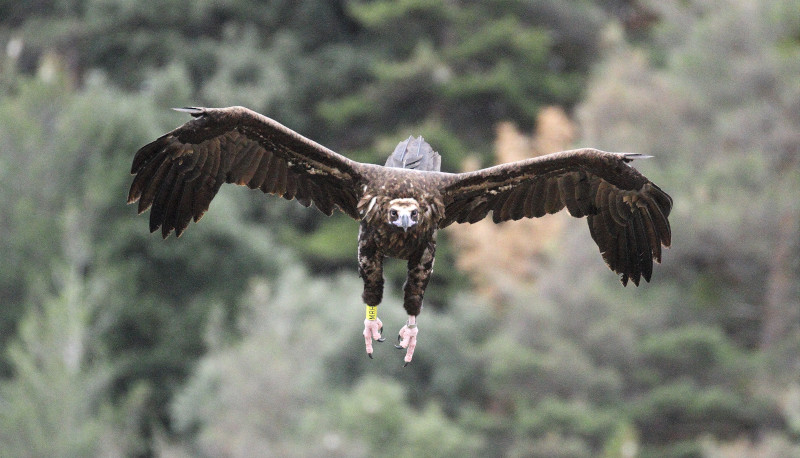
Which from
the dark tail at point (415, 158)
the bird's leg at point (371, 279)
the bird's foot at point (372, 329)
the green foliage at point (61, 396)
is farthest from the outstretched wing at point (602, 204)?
the green foliage at point (61, 396)

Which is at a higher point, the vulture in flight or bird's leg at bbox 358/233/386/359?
the vulture in flight

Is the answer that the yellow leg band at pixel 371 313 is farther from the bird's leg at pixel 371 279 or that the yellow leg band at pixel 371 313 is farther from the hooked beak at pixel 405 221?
the hooked beak at pixel 405 221

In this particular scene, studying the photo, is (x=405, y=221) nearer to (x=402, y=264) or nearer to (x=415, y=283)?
(x=415, y=283)

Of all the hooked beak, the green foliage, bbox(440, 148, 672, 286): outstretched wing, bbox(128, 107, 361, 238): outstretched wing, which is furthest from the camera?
the green foliage

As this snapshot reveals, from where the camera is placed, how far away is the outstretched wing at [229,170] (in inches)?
477

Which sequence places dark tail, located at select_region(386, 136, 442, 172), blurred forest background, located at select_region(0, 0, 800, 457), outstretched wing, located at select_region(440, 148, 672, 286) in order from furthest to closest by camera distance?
1. blurred forest background, located at select_region(0, 0, 800, 457)
2. outstretched wing, located at select_region(440, 148, 672, 286)
3. dark tail, located at select_region(386, 136, 442, 172)

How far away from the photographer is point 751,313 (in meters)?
37.4

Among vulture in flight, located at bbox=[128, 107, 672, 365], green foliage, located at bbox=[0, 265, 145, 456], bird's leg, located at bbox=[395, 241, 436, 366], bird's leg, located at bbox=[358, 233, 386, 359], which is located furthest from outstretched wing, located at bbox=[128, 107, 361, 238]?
green foliage, located at bbox=[0, 265, 145, 456]

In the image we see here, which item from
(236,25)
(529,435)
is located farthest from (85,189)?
(529,435)

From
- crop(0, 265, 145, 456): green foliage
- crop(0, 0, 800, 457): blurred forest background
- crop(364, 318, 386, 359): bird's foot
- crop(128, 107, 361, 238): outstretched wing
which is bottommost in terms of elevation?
crop(364, 318, 386, 359): bird's foot

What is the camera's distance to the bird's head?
11.1 m

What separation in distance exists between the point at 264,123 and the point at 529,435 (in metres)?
24.3

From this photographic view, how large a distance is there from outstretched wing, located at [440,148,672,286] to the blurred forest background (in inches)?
691

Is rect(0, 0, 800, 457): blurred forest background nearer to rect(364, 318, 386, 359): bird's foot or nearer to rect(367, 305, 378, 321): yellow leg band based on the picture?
rect(367, 305, 378, 321): yellow leg band
